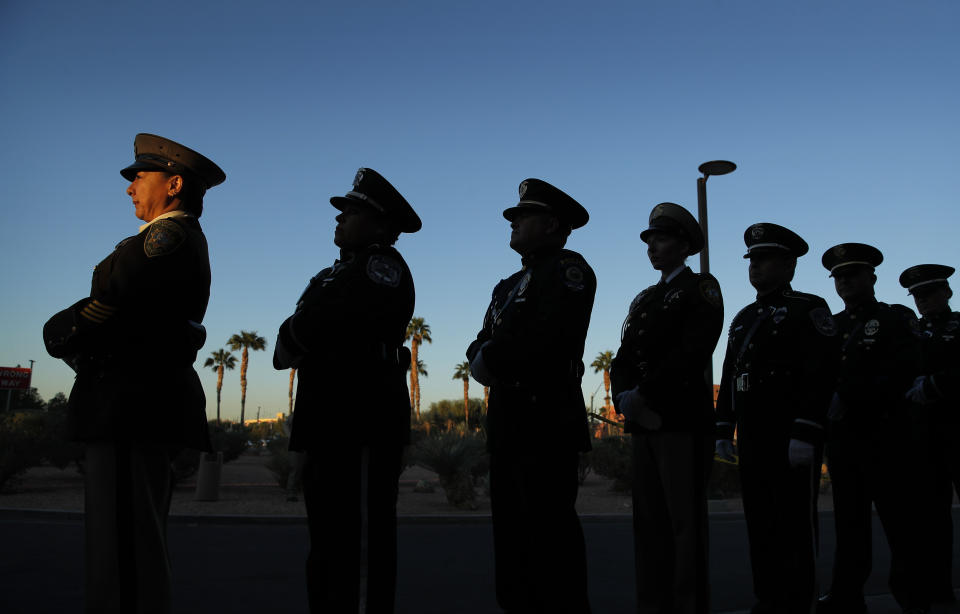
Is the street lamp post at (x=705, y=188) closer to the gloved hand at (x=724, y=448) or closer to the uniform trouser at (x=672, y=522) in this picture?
the gloved hand at (x=724, y=448)

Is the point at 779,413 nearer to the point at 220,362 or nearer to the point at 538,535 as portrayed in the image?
the point at 538,535

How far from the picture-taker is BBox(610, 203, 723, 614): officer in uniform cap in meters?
4.02

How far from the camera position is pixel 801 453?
4.27 meters

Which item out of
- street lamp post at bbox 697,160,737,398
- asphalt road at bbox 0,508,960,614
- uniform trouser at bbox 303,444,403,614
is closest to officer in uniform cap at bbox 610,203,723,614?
asphalt road at bbox 0,508,960,614

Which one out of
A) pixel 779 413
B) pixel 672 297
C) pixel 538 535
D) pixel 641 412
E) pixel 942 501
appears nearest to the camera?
pixel 538 535

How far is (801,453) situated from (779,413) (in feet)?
1.08

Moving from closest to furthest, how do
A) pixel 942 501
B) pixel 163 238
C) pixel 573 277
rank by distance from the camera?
pixel 163 238
pixel 573 277
pixel 942 501

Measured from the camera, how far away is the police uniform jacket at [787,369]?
4.42 metres

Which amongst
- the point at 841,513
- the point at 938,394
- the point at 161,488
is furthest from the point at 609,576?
the point at 161,488

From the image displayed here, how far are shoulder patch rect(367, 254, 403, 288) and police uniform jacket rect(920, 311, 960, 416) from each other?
160 inches

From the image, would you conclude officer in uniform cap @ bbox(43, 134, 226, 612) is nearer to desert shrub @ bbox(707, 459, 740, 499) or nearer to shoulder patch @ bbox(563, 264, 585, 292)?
shoulder patch @ bbox(563, 264, 585, 292)

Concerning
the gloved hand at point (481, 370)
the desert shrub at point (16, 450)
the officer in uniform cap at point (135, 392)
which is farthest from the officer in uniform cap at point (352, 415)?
the desert shrub at point (16, 450)

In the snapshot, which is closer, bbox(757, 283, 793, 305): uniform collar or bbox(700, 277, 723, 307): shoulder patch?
bbox(700, 277, 723, 307): shoulder patch

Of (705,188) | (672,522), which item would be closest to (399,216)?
(672,522)
